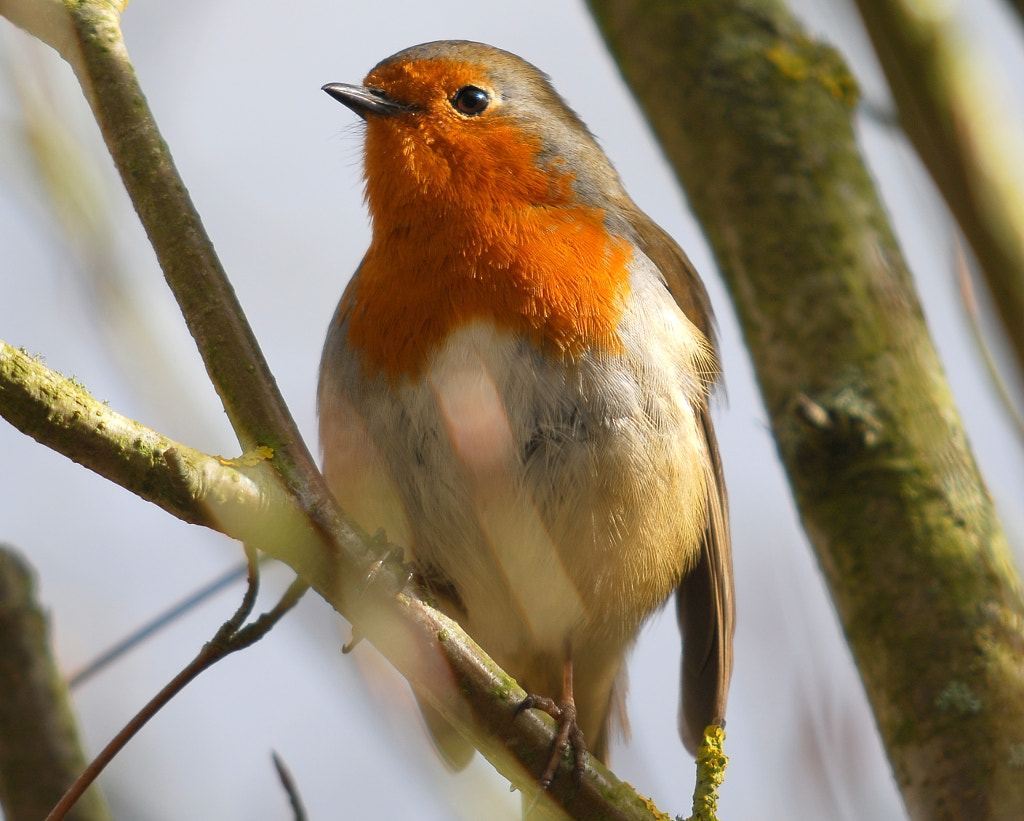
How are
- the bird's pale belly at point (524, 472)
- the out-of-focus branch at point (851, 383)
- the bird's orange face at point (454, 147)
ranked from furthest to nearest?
the bird's orange face at point (454, 147)
the bird's pale belly at point (524, 472)
the out-of-focus branch at point (851, 383)

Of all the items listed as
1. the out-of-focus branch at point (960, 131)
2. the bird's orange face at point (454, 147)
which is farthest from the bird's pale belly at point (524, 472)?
the out-of-focus branch at point (960, 131)

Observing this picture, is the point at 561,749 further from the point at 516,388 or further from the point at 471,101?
the point at 471,101

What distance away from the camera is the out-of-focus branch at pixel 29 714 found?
2.65 meters

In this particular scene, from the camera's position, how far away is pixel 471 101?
146 inches

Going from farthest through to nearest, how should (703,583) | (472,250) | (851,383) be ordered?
1. (703,583)
2. (472,250)
3. (851,383)

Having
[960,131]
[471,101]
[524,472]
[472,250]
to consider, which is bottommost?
[524,472]

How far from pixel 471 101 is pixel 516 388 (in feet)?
3.77

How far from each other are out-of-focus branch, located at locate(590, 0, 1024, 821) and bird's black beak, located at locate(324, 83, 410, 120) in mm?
749

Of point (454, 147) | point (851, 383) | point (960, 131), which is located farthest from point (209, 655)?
point (454, 147)

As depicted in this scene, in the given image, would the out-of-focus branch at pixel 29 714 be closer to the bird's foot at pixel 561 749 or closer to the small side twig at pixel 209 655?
the small side twig at pixel 209 655

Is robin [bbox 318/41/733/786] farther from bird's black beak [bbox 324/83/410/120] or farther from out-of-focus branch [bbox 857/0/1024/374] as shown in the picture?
out-of-focus branch [bbox 857/0/1024/374]

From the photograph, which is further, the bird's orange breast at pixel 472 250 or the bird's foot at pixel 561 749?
the bird's orange breast at pixel 472 250

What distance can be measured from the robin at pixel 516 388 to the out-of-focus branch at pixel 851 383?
35cm

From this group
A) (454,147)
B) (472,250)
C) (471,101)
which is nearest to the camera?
(472,250)
